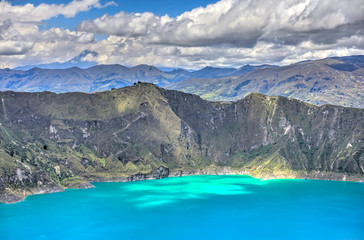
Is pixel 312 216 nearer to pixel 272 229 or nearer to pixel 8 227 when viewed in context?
pixel 272 229

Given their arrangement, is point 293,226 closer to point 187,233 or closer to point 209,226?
point 209,226

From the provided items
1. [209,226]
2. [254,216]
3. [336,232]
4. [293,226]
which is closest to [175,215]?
[209,226]

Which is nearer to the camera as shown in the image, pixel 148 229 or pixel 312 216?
pixel 148 229

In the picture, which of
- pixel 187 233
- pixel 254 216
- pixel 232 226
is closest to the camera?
pixel 187 233

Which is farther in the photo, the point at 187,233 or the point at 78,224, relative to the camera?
the point at 78,224

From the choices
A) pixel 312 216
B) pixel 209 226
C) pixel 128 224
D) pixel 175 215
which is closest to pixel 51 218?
pixel 128 224

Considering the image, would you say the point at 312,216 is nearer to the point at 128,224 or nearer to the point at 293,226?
the point at 293,226

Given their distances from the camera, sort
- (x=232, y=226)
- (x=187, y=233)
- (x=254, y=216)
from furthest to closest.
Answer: (x=254, y=216)
(x=232, y=226)
(x=187, y=233)

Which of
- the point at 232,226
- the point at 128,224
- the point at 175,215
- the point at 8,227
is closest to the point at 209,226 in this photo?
the point at 232,226
